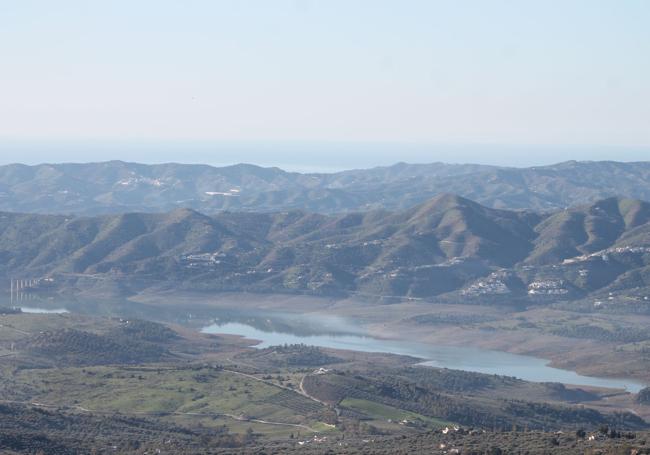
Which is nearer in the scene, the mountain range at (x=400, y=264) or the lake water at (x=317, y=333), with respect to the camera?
Result: the lake water at (x=317, y=333)

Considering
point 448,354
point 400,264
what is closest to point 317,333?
point 448,354

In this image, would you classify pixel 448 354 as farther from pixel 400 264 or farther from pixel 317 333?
pixel 400 264

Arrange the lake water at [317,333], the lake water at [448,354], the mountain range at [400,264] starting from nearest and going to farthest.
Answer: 1. the lake water at [448,354]
2. the lake water at [317,333]
3. the mountain range at [400,264]

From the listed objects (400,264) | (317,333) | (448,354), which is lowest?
(448,354)

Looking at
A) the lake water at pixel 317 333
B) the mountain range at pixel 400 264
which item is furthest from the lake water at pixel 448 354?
the mountain range at pixel 400 264

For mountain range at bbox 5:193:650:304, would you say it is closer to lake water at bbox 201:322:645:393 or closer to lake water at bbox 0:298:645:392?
lake water at bbox 0:298:645:392

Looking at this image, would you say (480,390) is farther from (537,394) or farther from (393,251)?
(393,251)

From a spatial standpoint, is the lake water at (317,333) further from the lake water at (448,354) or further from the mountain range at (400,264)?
the mountain range at (400,264)

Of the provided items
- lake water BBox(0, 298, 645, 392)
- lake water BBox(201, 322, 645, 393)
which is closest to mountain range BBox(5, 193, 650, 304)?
lake water BBox(0, 298, 645, 392)
